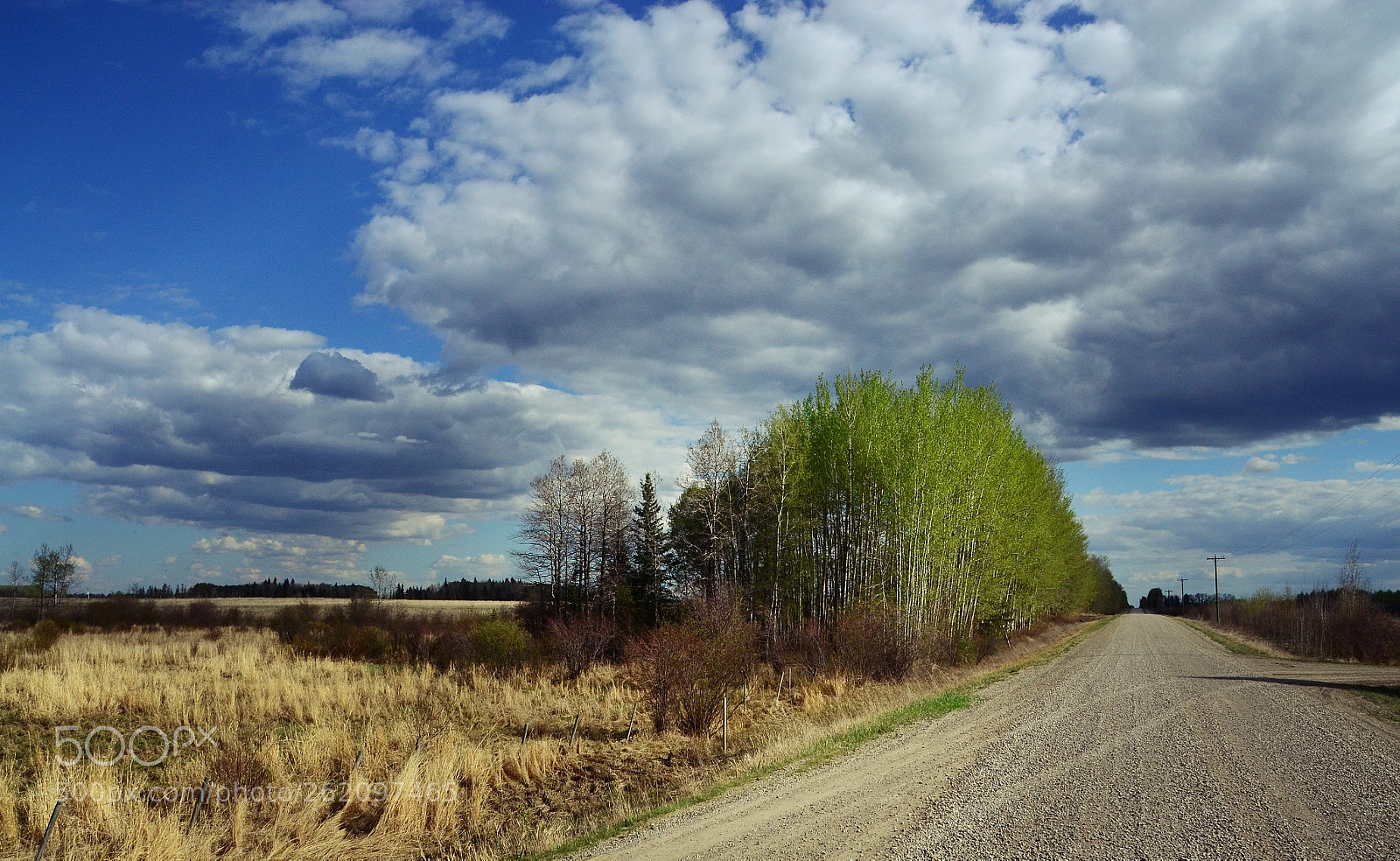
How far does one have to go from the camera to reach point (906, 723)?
16.3 m

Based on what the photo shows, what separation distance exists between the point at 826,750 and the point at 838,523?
19.5 metres

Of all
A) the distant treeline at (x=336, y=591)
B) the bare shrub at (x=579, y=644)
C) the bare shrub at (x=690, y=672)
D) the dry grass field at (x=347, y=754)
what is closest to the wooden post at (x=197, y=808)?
the dry grass field at (x=347, y=754)

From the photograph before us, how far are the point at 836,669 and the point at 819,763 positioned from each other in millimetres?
11026

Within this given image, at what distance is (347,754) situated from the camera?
47.5 ft

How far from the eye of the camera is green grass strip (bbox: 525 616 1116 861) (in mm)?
9859

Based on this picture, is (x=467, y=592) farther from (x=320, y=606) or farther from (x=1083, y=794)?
(x=1083, y=794)

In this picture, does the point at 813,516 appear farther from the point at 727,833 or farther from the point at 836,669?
the point at 727,833

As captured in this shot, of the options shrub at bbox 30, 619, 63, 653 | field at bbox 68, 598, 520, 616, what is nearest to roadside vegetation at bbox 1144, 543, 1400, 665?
field at bbox 68, 598, 520, 616

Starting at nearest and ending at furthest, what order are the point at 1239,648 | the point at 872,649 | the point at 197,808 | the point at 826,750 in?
the point at 197,808
the point at 826,750
the point at 872,649
the point at 1239,648

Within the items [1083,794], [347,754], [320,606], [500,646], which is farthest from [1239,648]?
[320,606]

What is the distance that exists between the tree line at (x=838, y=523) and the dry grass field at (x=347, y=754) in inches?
201

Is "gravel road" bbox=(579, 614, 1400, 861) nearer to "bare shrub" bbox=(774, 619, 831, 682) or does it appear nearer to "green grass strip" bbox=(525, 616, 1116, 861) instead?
"green grass strip" bbox=(525, 616, 1116, 861)

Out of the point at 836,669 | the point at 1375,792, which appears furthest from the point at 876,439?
the point at 1375,792

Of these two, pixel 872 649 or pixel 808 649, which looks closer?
pixel 872 649
